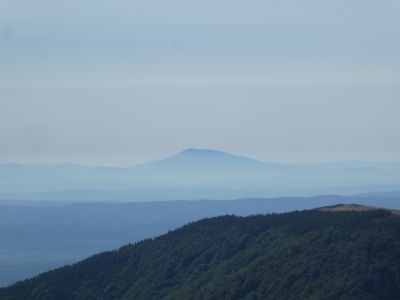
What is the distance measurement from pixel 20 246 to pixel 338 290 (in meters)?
159

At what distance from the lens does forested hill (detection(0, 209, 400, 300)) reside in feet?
160

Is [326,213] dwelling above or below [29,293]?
above

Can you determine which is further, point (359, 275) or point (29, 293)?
point (29, 293)

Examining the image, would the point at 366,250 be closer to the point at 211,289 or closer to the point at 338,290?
the point at 338,290

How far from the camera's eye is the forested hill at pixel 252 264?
48.9 m

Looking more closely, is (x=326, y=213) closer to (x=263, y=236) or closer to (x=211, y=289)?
(x=263, y=236)

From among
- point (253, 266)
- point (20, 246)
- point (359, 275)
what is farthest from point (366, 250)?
point (20, 246)

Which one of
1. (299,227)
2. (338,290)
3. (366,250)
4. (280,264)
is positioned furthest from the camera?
(299,227)

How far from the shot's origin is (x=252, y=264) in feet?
185

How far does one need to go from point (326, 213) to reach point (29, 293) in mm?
21085

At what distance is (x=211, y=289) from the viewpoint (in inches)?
2144

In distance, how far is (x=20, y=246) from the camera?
19888 cm

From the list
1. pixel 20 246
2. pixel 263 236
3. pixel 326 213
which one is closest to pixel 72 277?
pixel 263 236

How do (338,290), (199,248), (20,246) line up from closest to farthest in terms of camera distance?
(338,290), (199,248), (20,246)
